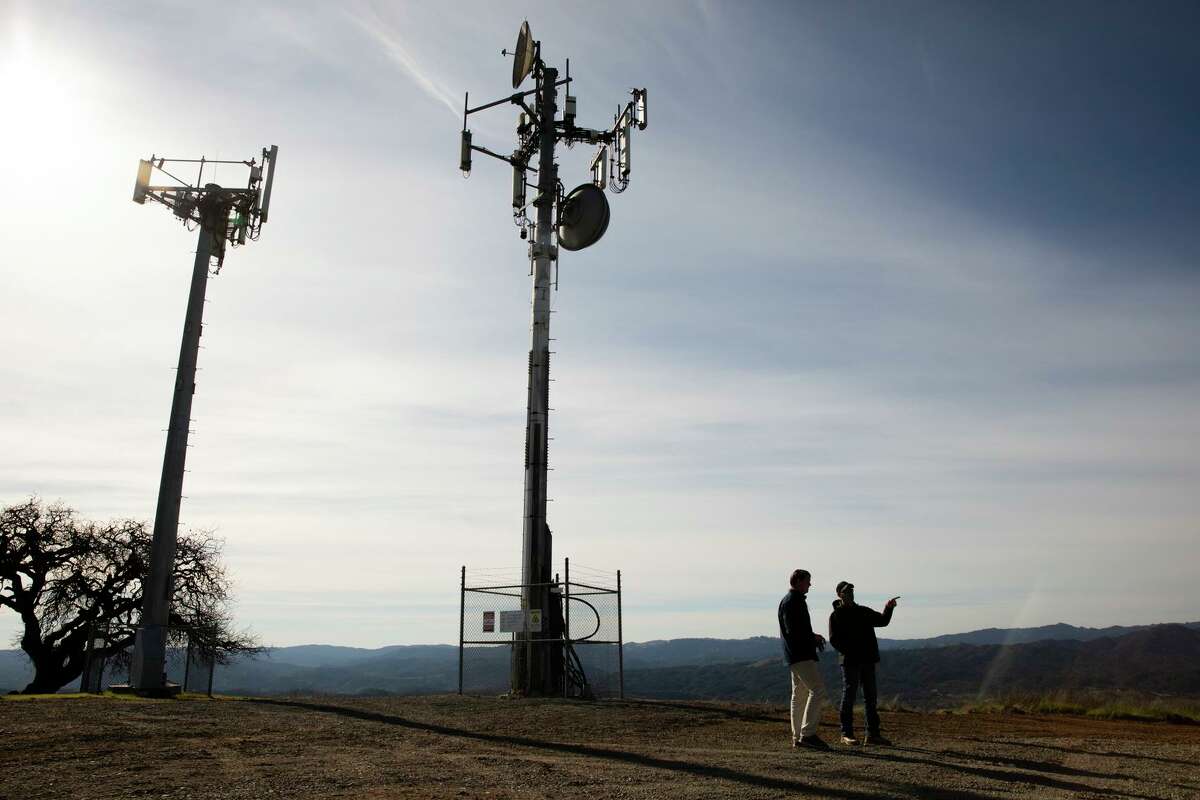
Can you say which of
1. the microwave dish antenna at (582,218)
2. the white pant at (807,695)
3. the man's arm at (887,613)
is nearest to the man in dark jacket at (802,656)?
the white pant at (807,695)

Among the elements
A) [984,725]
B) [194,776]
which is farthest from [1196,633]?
[194,776]

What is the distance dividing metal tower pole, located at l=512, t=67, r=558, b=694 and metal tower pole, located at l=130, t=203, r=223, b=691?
7.86 meters

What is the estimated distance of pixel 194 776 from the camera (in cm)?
754

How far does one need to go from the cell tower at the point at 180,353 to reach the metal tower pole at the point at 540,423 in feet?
25.1

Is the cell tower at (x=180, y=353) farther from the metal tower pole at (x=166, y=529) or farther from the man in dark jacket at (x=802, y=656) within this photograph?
the man in dark jacket at (x=802, y=656)

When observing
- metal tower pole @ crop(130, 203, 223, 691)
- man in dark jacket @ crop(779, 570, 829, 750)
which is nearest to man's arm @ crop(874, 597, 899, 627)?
man in dark jacket @ crop(779, 570, 829, 750)

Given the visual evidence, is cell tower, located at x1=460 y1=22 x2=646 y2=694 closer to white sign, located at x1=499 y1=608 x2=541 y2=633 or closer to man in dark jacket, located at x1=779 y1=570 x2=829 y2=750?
white sign, located at x1=499 y1=608 x2=541 y2=633

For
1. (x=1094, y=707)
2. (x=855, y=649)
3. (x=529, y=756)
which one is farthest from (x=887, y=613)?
(x=1094, y=707)

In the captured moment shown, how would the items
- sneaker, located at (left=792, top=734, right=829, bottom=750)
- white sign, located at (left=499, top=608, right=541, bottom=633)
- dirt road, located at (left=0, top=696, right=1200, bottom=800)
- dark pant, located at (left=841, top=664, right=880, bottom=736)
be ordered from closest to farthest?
dirt road, located at (left=0, top=696, right=1200, bottom=800) → sneaker, located at (left=792, top=734, right=829, bottom=750) → dark pant, located at (left=841, top=664, right=880, bottom=736) → white sign, located at (left=499, top=608, right=541, bottom=633)

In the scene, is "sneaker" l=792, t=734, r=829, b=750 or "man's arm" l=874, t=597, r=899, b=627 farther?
"man's arm" l=874, t=597, r=899, b=627

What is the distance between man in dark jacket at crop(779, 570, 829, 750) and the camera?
10062 millimetres

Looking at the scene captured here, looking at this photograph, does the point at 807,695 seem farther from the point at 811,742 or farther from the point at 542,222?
the point at 542,222

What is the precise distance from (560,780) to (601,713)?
255 inches

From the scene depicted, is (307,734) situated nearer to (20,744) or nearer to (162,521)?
(20,744)
